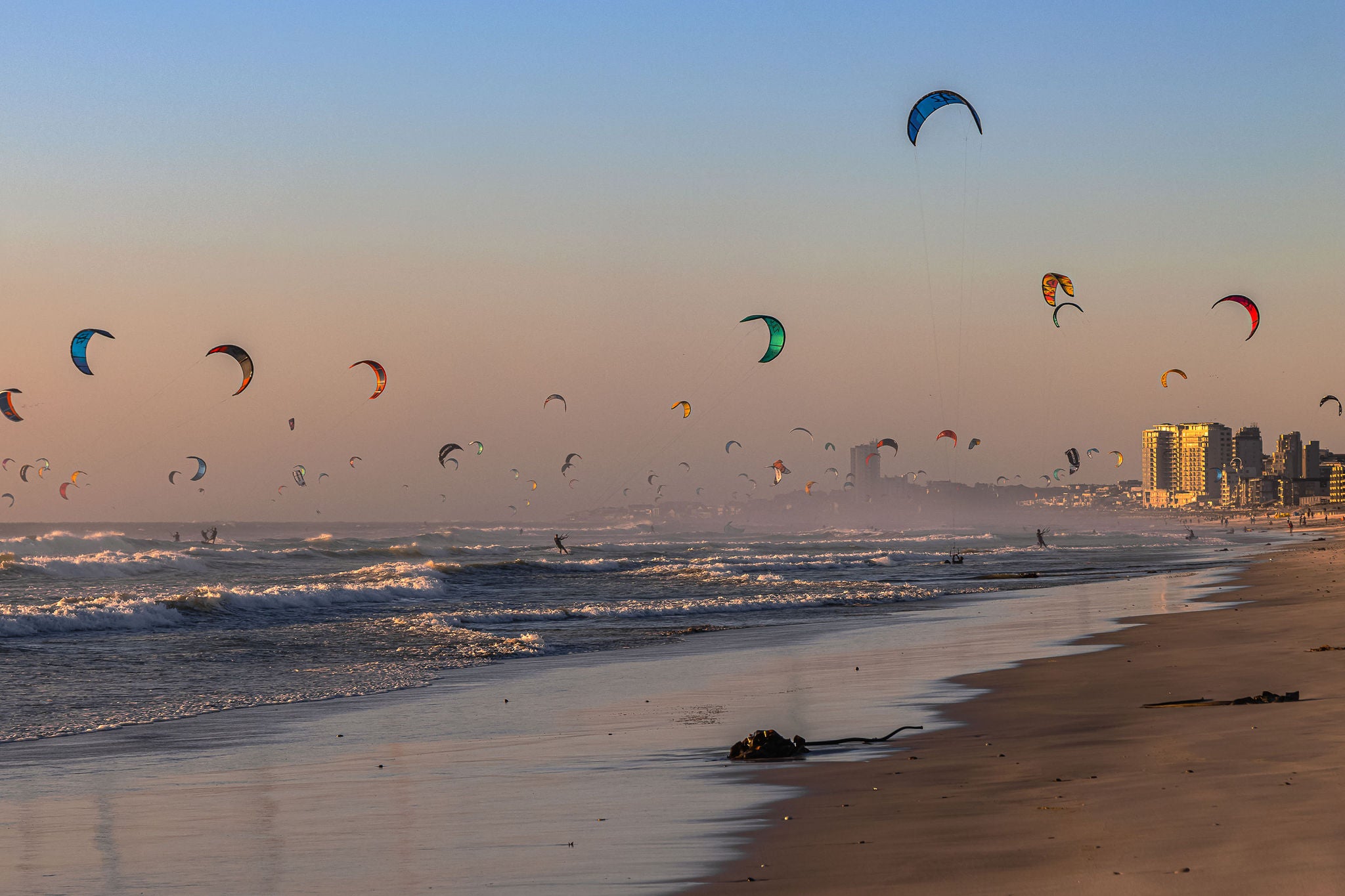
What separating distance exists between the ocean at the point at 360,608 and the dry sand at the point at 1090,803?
816 centimetres

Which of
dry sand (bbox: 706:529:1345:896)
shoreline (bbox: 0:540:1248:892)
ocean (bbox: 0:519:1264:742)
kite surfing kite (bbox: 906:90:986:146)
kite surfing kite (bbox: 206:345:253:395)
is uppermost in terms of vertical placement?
kite surfing kite (bbox: 906:90:986:146)

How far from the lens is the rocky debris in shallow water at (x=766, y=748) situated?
9.16 meters

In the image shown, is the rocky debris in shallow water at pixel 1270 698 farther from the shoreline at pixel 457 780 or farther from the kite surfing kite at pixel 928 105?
the kite surfing kite at pixel 928 105

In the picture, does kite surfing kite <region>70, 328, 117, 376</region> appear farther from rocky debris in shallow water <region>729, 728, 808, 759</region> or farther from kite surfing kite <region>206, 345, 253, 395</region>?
rocky debris in shallow water <region>729, 728, 808, 759</region>

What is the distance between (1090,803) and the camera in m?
6.82

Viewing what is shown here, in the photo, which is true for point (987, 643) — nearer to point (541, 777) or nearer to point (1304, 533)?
point (541, 777)

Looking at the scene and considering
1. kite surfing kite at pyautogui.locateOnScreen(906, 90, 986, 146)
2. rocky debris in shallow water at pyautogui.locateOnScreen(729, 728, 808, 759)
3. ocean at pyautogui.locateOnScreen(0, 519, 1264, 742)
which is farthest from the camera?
kite surfing kite at pyautogui.locateOnScreen(906, 90, 986, 146)

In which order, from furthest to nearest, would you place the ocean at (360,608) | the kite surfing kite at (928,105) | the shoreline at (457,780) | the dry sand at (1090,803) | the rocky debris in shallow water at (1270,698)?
the kite surfing kite at (928,105)
the ocean at (360,608)
the rocky debris in shallow water at (1270,698)
the shoreline at (457,780)
the dry sand at (1090,803)

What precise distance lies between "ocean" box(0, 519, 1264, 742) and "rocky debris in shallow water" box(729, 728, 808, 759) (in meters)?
6.86

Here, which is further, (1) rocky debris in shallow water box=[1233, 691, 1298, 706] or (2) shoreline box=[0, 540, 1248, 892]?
(1) rocky debris in shallow water box=[1233, 691, 1298, 706]

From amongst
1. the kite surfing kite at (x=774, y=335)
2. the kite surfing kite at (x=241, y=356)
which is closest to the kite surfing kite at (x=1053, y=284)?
the kite surfing kite at (x=774, y=335)

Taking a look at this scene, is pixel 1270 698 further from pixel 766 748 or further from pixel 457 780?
pixel 457 780

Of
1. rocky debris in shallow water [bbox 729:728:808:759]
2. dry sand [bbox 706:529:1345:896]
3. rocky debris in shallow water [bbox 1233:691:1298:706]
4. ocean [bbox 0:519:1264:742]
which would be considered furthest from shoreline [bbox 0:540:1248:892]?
rocky debris in shallow water [bbox 1233:691:1298:706]

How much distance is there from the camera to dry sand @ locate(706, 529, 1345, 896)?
540 cm
